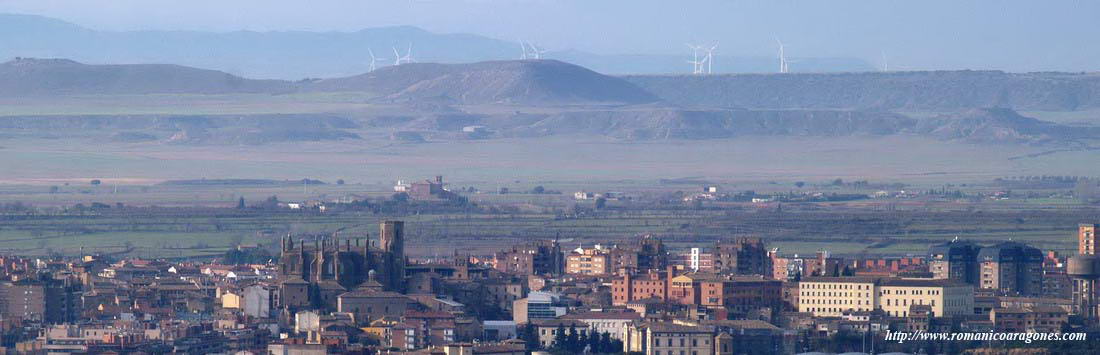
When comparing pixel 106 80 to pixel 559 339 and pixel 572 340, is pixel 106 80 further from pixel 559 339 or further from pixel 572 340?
pixel 572 340

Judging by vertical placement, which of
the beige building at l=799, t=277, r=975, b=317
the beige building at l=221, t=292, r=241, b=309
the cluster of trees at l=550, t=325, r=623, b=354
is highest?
the beige building at l=799, t=277, r=975, b=317

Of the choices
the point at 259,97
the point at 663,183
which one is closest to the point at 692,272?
the point at 663,183

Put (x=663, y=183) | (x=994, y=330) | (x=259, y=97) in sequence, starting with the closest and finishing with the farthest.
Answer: (x=994, y=330) < (x=663, y=183) < (x=259, y=97)

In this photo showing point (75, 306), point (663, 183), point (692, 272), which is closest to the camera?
point (75, 306)

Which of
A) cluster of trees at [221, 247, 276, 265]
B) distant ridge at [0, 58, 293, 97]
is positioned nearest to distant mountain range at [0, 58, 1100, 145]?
distant ridge at [0, 58, 293, 97]

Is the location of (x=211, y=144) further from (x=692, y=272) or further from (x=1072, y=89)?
(x=692, y=272)

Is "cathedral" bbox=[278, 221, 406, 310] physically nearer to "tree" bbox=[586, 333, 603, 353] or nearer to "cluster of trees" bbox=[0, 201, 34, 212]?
"tree" bbox=[586, 333, 603, 353]
